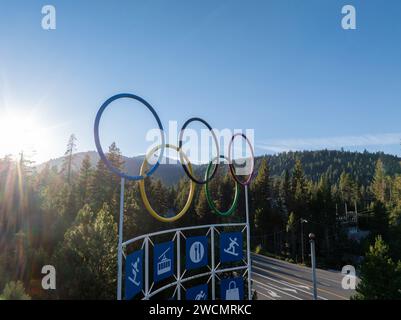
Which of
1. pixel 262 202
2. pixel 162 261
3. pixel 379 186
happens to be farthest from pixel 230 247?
pixel 379 186

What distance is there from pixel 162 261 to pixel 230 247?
4226 mm

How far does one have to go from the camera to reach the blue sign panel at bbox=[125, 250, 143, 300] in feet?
35.9

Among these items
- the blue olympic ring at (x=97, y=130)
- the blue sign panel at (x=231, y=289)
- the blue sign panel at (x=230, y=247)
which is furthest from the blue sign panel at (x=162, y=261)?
the blue sign panel at (x=231, y=289)

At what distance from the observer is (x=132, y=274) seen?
1119 centimetres

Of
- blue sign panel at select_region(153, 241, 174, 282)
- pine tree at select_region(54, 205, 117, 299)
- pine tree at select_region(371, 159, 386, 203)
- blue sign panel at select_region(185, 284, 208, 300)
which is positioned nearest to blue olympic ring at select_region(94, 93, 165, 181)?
blue sign panel at select_region(153, 241, 174, 282)

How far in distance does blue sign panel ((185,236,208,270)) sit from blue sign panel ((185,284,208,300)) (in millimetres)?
870

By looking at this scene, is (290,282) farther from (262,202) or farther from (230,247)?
(230,247)

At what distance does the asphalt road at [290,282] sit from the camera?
38.2 m

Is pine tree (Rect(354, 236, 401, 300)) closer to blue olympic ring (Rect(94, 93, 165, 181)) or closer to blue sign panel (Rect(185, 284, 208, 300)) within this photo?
blue sign panel (Rect(185, 284, 208, 300))

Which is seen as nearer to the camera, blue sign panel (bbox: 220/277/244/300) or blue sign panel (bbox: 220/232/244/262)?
blue sign panel (bbox: 220/277/244/300)

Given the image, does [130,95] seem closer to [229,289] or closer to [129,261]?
[129,261]

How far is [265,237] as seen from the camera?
2680 inches

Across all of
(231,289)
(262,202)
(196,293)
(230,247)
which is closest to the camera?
(196,293)

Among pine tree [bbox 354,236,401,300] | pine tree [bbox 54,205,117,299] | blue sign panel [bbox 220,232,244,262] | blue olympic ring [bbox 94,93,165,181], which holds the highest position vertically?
blue olympic ring [bbox 94,93,165,181]
